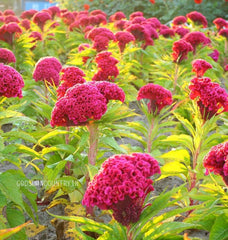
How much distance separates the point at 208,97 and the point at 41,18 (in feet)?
17.3

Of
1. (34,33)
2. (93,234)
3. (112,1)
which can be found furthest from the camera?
(112,1)

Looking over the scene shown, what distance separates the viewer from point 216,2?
13.2 metres

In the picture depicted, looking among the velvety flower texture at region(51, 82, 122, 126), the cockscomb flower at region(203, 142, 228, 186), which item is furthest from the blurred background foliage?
the cockscomb flower at region(203, 142, 228, 186)

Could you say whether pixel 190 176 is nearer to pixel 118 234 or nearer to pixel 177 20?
pixel 118 234

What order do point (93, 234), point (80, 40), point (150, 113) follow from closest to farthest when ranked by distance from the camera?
point (93, 234)
point (150, 113)
point (80, 40)

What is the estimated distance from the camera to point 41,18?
7.36 m

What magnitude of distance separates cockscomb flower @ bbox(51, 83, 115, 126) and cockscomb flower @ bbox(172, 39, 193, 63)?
2.55 metres

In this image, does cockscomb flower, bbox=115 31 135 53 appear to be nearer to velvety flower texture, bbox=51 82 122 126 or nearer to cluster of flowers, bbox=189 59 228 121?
cluster of flowers, bbox=189 59 228 121

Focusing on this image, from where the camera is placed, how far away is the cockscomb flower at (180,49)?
4766mm

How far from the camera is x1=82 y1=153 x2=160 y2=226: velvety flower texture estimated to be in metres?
1.69

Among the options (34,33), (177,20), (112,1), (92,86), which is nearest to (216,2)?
(112,1)

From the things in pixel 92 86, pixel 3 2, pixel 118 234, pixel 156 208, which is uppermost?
pixel 92 86

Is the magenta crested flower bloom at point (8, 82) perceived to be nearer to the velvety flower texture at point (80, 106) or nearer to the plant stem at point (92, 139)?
the velvety flower texture at point (80, 106)

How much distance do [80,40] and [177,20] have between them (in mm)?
2388
